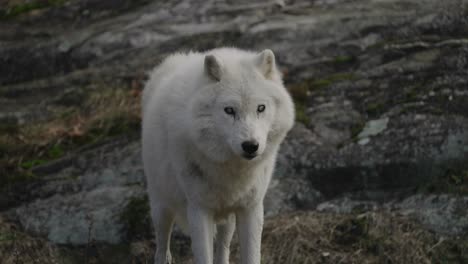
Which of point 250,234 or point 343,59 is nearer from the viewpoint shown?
point 250,234

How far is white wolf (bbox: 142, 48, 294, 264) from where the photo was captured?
216 inches

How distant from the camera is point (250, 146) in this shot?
5.26 meters

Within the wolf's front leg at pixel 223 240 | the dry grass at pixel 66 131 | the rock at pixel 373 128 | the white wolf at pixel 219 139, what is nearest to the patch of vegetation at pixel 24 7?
the dry grass at pixel 66 131

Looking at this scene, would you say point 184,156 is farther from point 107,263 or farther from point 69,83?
point 69,83

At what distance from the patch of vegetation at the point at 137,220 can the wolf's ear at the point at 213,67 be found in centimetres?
317

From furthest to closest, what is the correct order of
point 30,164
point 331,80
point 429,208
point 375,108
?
point 331,80 < point 30,164 < point 375,108 < point 429,208

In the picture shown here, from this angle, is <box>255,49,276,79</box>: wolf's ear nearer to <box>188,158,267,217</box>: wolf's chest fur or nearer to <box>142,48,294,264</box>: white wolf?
<box>142,48,294,264</box>: white wolf

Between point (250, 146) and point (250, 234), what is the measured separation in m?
1.07

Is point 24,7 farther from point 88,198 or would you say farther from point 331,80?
point 331,80

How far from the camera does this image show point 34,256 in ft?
26.4

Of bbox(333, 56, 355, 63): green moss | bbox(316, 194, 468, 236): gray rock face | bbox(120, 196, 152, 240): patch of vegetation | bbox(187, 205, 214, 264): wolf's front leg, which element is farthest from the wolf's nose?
bbox(333, 56, 355, 63): green moss

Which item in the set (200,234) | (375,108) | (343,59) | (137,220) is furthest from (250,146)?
(343,59)

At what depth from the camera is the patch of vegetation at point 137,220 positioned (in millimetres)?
8305

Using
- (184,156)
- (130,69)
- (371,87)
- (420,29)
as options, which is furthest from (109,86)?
(184,156)
